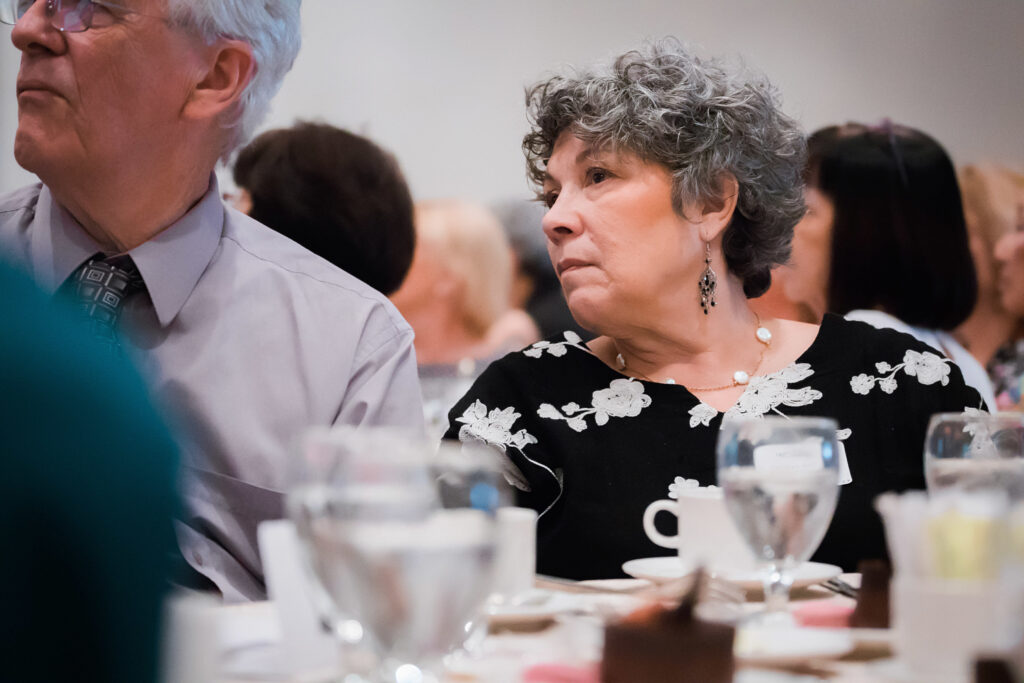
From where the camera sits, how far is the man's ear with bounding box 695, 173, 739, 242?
2051 mm

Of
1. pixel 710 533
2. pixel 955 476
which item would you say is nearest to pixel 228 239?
pixel 710 533

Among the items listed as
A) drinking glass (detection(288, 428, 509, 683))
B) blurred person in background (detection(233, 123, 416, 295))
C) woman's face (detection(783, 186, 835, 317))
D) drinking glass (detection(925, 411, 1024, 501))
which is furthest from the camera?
woman's face (detection(783, 186, 835, 317))

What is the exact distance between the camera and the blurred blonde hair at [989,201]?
323 cm

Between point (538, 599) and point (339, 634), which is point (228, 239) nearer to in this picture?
point (538, 599)

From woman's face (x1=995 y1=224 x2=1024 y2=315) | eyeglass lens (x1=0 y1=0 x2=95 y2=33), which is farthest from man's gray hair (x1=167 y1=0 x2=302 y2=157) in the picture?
woman's face (x1=995 y1=224 x2=1024 y2=315)

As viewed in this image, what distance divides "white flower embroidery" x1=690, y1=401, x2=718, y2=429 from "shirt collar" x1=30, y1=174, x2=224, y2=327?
87cm

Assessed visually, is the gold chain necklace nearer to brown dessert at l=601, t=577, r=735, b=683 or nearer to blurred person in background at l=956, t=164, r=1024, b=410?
brown dessert at l=601, t=577, r=735, b=683

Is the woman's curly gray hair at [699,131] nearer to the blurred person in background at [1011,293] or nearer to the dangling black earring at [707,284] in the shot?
the dangling black earring at [707,284]

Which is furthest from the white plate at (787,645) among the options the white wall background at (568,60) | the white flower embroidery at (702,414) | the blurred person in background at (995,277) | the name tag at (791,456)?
the blurred person in background at (995,277)

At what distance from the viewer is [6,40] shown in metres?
2.88

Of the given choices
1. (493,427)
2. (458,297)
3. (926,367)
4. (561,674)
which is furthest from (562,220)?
(561,674)

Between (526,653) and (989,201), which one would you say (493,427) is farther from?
(989,201)

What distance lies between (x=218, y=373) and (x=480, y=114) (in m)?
1.58

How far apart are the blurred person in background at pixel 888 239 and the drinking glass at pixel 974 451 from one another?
199 cm
